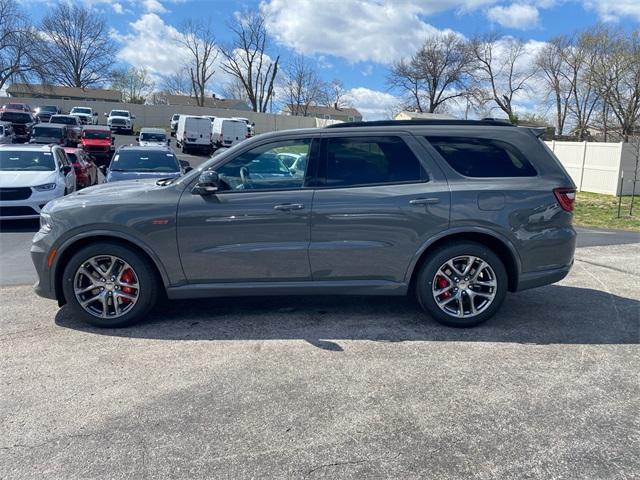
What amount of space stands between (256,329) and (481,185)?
7.96 feet

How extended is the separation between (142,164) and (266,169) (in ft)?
26.8

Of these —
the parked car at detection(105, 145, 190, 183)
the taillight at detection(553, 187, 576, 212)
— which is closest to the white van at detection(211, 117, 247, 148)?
the parked car at detection(105, 145, 190, 183)

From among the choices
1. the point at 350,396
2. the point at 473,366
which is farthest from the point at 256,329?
the point at 473,366

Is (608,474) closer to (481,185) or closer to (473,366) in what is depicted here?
(473,366)

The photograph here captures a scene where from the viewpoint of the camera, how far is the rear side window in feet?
15.2

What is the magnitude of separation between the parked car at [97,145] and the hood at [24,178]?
11520 mm

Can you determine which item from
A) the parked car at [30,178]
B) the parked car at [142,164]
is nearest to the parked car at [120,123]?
the parked car at [142,164]

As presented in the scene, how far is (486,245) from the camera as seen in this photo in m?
4.65

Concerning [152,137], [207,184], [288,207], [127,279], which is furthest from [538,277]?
[152,137]

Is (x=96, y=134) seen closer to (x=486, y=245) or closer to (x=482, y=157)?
(x=482, y=157)

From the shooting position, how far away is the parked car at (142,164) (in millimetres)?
11266

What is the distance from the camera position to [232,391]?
344cm

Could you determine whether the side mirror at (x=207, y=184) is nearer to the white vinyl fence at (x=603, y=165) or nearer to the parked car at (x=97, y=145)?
the parked car at (x=97, y=145)

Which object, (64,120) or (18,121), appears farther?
(64,120)
